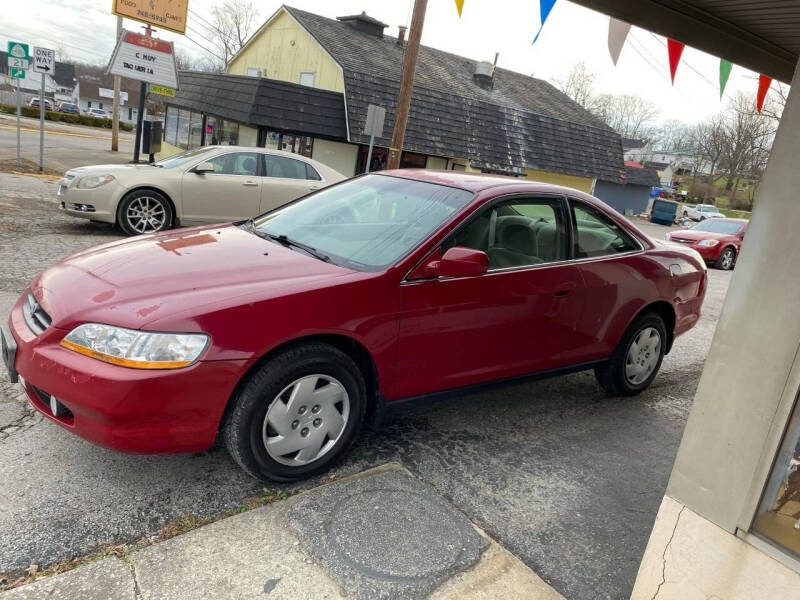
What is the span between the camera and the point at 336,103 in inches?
720

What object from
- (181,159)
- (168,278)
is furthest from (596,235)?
Result: (181,159)

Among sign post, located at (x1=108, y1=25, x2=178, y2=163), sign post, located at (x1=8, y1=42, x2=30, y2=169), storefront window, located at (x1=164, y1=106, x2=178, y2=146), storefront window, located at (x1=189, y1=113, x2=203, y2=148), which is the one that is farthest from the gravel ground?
storefront window, located at (x1=164, y1=106, x2=178, y2=146)

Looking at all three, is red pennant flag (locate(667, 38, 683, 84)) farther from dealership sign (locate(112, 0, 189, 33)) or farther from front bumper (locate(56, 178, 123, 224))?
dealership sign (locate(112, 0, 189, 33))

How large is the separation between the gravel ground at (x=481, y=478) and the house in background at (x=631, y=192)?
3277cm

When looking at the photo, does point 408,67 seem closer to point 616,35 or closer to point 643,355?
point 643,355

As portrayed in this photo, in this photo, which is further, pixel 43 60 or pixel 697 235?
pixel 697 235

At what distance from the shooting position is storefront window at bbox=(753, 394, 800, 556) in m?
1.97

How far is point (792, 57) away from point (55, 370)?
414 centimetres

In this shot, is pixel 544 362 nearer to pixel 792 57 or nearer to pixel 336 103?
pixel 792 57

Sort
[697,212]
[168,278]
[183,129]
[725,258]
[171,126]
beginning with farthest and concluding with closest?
[697,212] < [171,126] < [183,129] < [725,258] < [168,278]

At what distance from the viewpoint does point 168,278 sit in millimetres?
2963

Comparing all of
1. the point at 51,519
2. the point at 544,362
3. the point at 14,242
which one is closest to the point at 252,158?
the point at 14,242

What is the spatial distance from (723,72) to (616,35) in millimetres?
1046

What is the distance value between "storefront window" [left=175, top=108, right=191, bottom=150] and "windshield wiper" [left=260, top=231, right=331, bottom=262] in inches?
800
